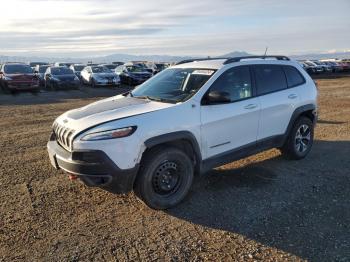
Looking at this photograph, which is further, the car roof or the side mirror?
the car roof

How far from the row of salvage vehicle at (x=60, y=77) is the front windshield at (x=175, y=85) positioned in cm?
1753

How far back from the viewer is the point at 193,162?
16.6 ft

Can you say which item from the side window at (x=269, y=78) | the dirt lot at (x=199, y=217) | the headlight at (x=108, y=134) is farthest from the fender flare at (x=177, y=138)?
the side window at (x=269, y=78)

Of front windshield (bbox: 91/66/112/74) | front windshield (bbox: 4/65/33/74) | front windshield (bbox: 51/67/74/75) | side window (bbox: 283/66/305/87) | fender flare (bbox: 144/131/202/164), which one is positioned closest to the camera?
fender flare (bbox: 144/131/202/164)

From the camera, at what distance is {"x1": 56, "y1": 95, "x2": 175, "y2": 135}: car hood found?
4574 millimetres

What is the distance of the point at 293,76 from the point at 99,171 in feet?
13.2

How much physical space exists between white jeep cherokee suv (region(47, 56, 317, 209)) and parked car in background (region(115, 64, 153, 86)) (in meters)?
21.6

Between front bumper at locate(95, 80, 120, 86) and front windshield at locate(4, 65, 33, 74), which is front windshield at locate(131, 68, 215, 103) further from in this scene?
front bumper at locate(95, 80, 120, 86)

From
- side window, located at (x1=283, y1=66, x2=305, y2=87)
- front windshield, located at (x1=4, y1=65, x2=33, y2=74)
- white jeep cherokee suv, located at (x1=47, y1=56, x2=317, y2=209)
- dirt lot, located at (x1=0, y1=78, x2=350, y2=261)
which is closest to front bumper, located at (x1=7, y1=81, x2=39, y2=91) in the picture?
front windshield, located at (x1=4, y1=65, x2=33, y2=74)

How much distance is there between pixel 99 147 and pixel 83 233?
0.96 meters

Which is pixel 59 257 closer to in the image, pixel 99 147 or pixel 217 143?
pixel 99 147

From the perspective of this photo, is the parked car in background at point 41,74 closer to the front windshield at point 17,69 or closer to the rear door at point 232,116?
the front windshield at point 17,69

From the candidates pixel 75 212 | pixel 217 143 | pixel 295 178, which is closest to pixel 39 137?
pixel 75 212

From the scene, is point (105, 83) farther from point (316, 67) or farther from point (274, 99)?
point (316, 67)
